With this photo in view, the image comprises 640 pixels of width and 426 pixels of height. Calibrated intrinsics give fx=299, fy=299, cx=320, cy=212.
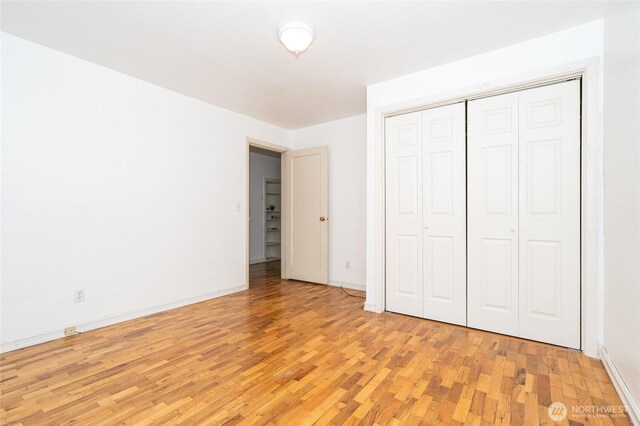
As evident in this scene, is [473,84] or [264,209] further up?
[473,84]

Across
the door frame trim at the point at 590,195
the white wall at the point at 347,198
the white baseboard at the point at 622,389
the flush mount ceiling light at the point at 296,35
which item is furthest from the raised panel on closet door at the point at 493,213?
the white wall at the point at 347,198

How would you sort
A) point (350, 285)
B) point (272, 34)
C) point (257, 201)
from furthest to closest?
point (257, 201) < point (350, 285) < point (272, 34)

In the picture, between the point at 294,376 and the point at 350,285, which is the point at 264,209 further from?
the point at 294,376

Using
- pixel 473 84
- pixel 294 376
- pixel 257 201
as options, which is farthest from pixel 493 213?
pixel 257 201

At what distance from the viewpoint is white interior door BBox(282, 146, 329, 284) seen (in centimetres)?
477

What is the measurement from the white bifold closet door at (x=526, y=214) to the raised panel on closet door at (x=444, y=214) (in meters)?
0.10

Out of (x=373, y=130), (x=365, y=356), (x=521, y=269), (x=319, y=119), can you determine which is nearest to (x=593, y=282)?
(x=521, y=269)

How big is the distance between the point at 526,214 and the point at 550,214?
17 cm

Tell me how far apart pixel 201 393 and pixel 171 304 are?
6.50 feet

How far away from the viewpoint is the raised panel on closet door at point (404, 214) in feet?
10.5

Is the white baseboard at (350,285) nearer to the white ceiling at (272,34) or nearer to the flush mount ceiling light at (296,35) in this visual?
the white ceiling at (272,34)

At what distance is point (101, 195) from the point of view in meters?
2.96

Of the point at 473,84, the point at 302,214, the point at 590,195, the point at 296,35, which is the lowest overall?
the point at 302,214

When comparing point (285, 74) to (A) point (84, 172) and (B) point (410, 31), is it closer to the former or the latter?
(B) point (410, 31)
